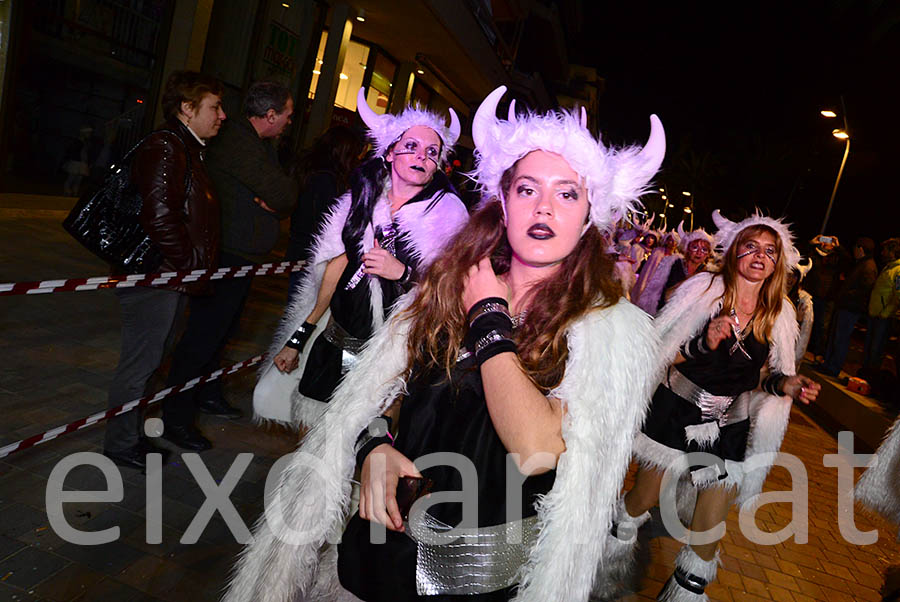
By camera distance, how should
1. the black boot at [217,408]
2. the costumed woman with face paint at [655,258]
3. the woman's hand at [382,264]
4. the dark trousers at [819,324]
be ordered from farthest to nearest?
the dark trousers at [819,324], the costumed woman with face paint at [655,258], the black boot at [217,408], the woman's hand at [382,264]

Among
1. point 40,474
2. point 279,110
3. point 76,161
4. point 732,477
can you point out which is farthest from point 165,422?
point 76,161

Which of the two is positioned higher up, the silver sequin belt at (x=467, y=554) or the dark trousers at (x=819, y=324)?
the dark trousers at (x=819, y=324)

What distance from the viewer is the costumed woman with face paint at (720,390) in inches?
149

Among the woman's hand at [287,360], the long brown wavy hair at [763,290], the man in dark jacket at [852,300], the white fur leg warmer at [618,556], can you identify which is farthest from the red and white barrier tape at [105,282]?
the man in dark jacket at [852,300]

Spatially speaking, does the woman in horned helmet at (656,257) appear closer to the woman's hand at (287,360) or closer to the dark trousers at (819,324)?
the dark trousers at (819,324)

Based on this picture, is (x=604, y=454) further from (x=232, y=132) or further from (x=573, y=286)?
(x=232, y=132)

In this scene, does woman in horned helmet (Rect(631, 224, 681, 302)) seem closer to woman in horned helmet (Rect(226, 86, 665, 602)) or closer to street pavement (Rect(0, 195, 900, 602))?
street pavement (Rect(0, 195, 900, 602))

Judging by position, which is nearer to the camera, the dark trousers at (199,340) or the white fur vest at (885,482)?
the white fur vest at (885,482)

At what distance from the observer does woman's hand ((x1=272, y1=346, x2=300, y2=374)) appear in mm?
3557

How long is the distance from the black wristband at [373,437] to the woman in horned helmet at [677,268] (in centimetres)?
710

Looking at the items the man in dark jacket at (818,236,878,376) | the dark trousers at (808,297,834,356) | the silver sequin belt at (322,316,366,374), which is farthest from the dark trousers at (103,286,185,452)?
the dark trousers at (808,297,834,356)


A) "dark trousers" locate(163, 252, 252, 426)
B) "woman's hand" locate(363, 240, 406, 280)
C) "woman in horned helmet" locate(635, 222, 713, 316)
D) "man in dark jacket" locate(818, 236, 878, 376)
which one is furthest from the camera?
"man in dark jacket" locate(818, 236, 878, 376)

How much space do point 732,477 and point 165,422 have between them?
370 centimetres

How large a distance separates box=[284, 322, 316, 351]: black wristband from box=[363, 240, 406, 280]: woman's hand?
0.60 metres
